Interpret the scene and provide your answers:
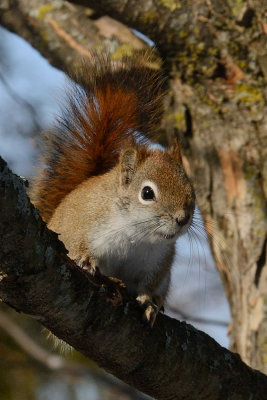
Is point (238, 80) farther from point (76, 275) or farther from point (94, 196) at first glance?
point (76, 275)

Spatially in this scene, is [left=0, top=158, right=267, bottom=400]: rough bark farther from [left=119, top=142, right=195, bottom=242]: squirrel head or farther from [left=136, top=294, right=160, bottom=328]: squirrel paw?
[left=119, top=142, right=195, bottom=242]: squirrel head

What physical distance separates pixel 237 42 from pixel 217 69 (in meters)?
0.15

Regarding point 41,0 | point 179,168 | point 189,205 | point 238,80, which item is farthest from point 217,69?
point 41,0

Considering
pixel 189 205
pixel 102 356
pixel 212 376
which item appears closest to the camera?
pixel 102 356

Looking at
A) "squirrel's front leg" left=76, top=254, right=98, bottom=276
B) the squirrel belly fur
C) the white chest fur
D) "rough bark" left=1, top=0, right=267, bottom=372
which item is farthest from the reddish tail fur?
"squirrel's front leg" left=76, top=254, right=98, bottom=276

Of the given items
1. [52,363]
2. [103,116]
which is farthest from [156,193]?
[52,363]

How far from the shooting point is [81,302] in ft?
5.81

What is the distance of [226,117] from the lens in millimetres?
2941

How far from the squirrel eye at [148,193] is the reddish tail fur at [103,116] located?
364 mm

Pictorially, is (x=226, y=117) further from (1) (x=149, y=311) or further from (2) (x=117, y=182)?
(1) (x=149, y=311)

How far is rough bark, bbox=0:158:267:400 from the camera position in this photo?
1522mm

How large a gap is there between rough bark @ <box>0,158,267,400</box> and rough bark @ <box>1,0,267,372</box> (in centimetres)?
68

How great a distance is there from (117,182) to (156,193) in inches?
9.7

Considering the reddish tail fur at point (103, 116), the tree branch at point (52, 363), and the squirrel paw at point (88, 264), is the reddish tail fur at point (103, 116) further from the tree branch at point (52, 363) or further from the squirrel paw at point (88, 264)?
the tree branch at point (52, 363)
